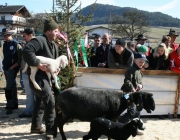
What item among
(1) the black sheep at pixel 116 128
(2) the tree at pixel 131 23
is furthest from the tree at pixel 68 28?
(2) the tree at pixel 131 23

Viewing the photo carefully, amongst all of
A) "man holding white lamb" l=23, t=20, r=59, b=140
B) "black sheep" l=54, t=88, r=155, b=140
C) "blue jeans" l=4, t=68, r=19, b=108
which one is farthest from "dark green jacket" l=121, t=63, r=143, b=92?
"blue jeans" l=4, t=68, r=19, b=108

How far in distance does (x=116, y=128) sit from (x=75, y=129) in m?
1.85

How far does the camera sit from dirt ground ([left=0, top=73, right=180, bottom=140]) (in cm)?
562

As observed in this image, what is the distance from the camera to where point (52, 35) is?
520 centimetres

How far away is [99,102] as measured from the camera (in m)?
4.85

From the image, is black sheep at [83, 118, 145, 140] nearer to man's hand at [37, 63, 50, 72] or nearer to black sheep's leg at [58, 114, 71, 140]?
black sheep's leg at [58, 114, 71, 140]

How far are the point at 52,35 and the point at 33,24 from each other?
49299 mm

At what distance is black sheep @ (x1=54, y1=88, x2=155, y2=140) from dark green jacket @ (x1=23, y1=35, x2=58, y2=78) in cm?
79

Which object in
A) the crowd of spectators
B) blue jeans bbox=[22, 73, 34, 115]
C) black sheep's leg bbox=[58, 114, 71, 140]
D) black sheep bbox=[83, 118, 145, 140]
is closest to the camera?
black sheep bbox=[83, 118, 145, 140]

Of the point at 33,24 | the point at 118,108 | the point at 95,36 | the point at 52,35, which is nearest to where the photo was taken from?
the point at 118,108

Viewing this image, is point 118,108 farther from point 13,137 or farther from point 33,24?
point 33,24

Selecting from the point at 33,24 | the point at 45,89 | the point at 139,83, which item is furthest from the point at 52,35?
the point at 33,24

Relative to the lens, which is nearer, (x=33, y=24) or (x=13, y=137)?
(x=13, y=137)

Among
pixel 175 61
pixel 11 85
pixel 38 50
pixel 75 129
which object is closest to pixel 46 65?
pixel 38 50
